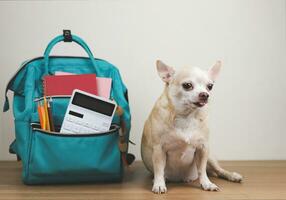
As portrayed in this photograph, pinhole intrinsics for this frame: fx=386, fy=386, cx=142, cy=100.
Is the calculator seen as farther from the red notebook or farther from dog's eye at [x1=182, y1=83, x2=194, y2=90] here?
dog's eye at [x1=182, y1=83, x2=194, y2=90]

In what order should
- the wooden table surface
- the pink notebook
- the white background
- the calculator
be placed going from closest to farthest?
the wooden table surface < the calculator < the pink notebook < the white background

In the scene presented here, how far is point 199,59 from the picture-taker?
5.46ft

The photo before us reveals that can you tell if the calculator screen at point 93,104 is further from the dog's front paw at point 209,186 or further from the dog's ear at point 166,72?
the dog's front paw at point 209,186

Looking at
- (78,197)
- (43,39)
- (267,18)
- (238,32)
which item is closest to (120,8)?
(43,39)

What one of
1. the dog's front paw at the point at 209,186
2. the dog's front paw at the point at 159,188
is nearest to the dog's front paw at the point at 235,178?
the dog's front paw at the point at 209,186

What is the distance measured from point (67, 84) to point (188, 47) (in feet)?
1.97

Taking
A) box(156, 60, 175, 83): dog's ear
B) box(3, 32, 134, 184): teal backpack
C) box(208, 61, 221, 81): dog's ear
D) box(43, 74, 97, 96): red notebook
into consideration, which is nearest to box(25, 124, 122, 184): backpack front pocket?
A: box(3, 32, 134, 184): teal backpack

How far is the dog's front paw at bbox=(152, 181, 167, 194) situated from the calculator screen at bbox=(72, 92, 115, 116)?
0.91 feet

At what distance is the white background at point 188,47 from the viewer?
1.63 m

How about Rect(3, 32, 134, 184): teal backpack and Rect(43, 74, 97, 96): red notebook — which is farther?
Rect(43, 74, 97, 96): red notebook

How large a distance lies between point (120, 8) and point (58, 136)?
70 centimetres

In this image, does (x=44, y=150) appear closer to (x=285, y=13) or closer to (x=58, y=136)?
(x=58, y=136)

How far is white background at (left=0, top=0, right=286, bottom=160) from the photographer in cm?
163

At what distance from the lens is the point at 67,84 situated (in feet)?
4.29
